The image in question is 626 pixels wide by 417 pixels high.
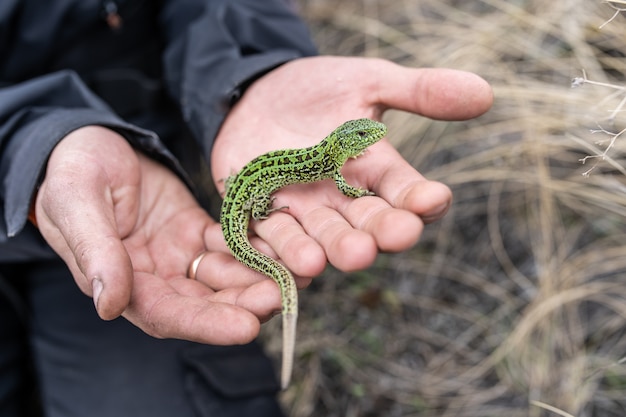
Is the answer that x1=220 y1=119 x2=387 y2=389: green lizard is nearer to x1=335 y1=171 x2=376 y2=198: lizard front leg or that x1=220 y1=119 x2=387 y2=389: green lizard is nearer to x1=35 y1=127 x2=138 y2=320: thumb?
x1=335 y1=171 x2=376 y2=198: lizard front leg

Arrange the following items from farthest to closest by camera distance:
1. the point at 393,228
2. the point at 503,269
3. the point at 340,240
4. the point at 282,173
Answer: the point at 503,269, the point at 282,173, the point at 340,240, the point at 393,228

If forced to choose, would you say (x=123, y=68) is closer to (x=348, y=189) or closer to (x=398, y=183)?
(x=348, y=189)

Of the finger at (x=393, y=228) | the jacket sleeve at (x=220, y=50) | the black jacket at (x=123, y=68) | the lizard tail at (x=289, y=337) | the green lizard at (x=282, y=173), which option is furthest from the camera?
the jacket sleeve at (x=220, y=50)

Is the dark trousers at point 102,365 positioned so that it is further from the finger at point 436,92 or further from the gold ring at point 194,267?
the finger at point 436,92

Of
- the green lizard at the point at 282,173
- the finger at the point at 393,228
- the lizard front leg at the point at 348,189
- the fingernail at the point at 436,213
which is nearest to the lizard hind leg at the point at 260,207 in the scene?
the green lizard at the point at 282,173

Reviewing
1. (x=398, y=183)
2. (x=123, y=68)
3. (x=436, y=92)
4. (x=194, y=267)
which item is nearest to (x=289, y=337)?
(x=194, y=267)
